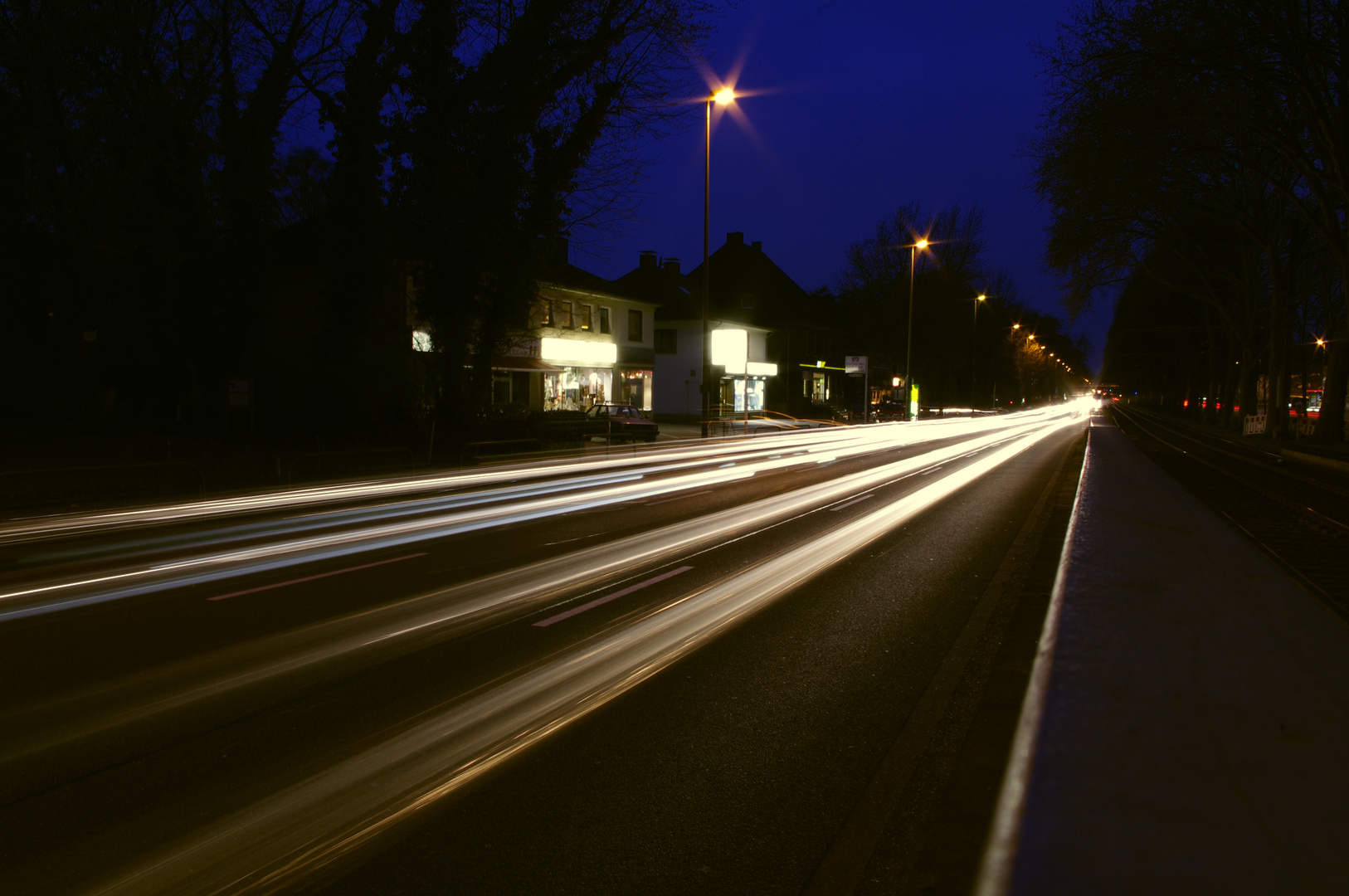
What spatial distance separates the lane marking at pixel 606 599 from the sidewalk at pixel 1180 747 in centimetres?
364

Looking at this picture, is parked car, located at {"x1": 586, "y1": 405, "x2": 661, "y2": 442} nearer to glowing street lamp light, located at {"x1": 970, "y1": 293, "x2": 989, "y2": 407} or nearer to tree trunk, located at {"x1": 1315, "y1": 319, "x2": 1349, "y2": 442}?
tree trunk, located at {"x1": 1315, "y1": 319, "x2": 1349, "y2": 442}

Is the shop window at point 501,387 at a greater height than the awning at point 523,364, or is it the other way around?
the awning at point 523,364

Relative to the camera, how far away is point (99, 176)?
68.7 feet

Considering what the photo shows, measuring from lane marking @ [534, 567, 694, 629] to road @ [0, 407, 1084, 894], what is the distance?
3 centimetres

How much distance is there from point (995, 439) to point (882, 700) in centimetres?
3448

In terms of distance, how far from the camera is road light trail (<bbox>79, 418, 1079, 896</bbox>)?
3125mm

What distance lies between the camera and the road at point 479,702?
328 centimetres

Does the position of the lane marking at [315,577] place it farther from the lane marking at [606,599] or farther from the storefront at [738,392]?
the storefront at [738,392]

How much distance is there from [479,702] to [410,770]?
3.06 feet

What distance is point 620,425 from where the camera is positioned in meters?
32.2

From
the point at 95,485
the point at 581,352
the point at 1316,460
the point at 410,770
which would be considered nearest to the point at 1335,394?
the point at 1316,460

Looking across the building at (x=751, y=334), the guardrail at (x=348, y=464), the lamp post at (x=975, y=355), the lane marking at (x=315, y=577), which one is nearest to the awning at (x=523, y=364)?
the building at (x=751, y=334)

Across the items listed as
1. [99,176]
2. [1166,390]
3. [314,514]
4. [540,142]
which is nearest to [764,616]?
[314,514]

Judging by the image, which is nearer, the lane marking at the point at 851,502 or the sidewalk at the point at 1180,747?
the sidewalk at the point at 1180,747
